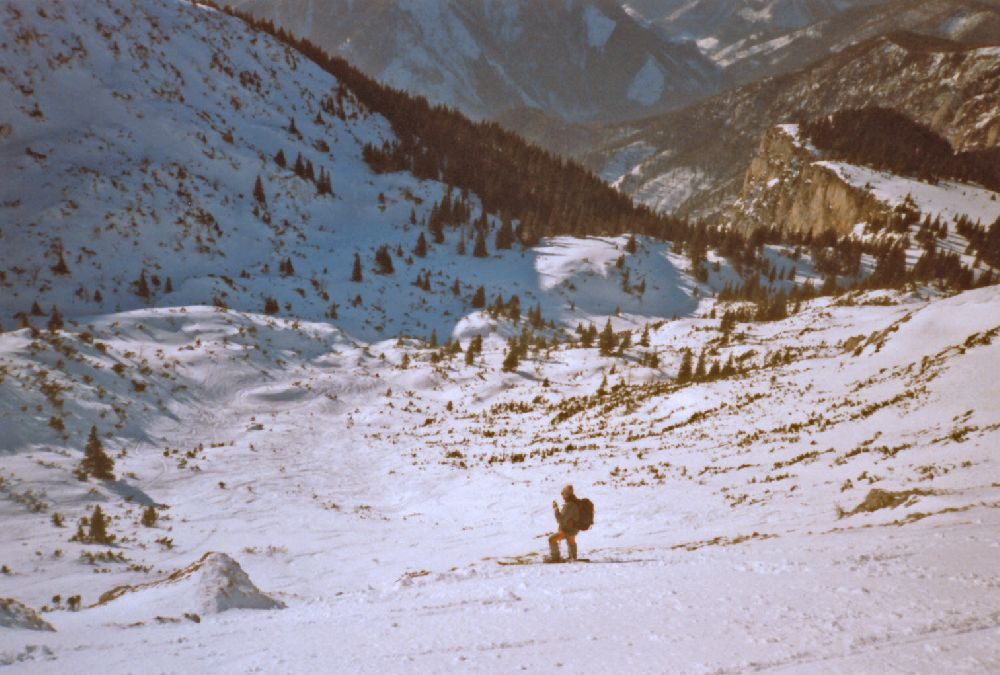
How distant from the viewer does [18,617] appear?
7012 millimetres

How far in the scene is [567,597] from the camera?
7.34 m

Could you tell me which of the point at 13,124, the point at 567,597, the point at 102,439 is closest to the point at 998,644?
the point at 567,597

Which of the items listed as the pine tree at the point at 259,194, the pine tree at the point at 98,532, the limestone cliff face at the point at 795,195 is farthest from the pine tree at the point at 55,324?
the limestone cliff face at the point at 795,195

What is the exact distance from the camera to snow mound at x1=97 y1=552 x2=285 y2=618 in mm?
8422

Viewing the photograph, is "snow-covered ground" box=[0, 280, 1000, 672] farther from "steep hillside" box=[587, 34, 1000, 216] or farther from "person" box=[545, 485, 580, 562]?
"steep hillside" box=[587, 34, 1000, 216]

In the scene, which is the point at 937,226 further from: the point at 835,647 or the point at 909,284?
the point at 835,647

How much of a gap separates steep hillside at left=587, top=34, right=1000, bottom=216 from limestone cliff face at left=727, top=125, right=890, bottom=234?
38031 millimetres

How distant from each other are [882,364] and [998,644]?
2366 centimetres

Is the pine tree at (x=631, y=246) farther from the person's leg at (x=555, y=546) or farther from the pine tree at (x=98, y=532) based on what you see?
the pine tree at (x=98, y=532)

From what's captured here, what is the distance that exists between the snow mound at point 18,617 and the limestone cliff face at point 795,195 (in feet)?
330

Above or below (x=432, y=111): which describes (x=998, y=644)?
below

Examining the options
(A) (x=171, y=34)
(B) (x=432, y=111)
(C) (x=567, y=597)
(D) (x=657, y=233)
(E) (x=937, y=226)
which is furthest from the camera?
(B) (x=432, y=111)

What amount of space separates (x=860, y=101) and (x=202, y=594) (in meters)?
199

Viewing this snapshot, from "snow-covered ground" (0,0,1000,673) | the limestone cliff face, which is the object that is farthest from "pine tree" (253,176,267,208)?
the limestone cliff face
